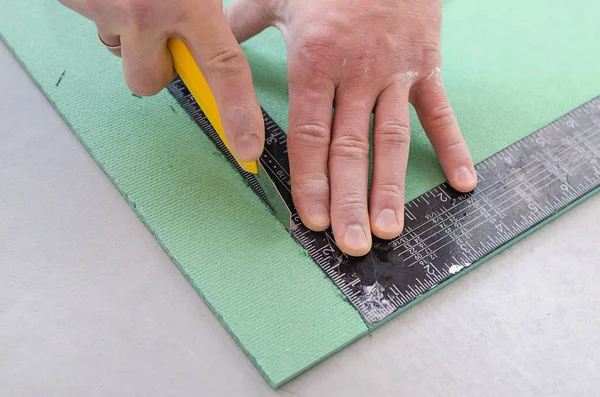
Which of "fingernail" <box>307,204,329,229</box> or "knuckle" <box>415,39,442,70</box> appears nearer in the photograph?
"fingernail" <box>307,204,329,229</box>

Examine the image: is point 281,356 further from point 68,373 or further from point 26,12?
point 26,12

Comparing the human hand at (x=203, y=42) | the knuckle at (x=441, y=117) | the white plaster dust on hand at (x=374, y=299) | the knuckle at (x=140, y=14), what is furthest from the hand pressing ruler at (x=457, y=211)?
the knuckle at (x=140, y=14)

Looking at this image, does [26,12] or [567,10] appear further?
[567,10]

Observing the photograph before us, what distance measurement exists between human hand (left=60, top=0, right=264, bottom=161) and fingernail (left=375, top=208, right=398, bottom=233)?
0.30 metres

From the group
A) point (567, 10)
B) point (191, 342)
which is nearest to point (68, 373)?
point (191, 342)

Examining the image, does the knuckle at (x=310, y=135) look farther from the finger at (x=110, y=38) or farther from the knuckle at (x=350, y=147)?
the finger at (x=110, y=38)

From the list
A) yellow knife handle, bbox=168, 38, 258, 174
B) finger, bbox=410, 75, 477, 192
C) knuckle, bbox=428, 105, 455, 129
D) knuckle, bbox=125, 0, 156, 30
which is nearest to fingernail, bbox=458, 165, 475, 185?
finger, bbox=410, 75, 477, 192

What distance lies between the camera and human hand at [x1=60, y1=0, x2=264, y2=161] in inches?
42.5

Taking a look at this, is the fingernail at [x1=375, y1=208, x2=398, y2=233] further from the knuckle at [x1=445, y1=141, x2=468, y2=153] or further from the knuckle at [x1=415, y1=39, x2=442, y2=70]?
the knuckle at [x1=415, y1=39, x2=442, y2=70]

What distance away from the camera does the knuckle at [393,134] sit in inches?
52.6

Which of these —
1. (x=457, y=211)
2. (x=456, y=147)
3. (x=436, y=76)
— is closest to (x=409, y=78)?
(x=436, y=76)

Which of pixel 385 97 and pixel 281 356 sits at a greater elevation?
pixel 385 97

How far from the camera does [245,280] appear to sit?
1.19m

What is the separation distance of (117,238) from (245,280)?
0.29 meters
